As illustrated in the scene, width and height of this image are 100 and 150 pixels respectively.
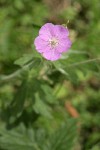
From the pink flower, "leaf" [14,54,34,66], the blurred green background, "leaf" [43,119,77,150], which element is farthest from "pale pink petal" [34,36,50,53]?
"leaf" [43,119,77,150]

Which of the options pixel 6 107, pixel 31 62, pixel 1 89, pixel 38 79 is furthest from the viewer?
pixel 1 89

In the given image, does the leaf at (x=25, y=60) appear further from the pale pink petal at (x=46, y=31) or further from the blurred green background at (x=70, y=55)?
the blurred green background at (x=70, y=55)

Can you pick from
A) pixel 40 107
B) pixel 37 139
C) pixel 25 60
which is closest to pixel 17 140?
pixel 37 139

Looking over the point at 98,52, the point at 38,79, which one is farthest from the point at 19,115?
the point at 98,52

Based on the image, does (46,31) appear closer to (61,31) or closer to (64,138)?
(61,31)

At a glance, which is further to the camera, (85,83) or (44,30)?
(85,83)

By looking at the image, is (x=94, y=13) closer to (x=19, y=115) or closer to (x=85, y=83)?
(x=85, y=83)

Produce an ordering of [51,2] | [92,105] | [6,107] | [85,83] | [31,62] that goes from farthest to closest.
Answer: [51,2], [85,83], [92,105], [6,107], [31,62]
